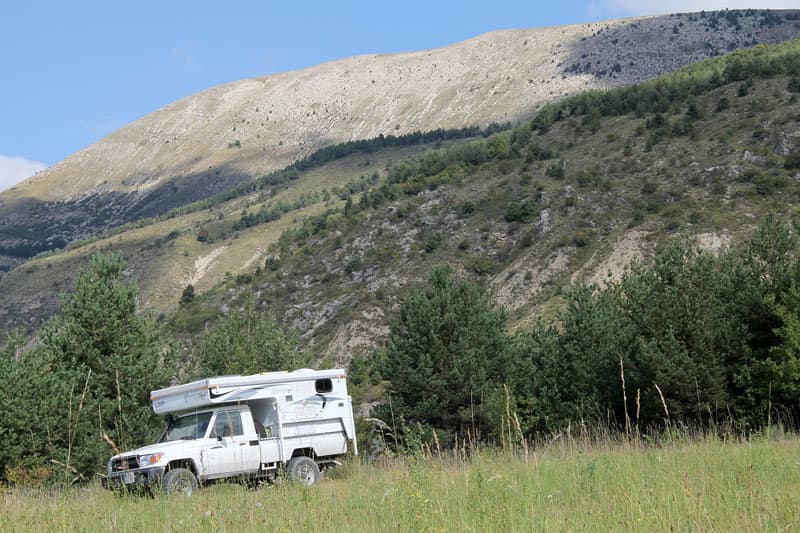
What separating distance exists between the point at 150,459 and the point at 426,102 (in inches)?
6539

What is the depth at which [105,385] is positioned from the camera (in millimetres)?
23859

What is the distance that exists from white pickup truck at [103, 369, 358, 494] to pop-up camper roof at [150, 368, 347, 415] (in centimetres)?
2

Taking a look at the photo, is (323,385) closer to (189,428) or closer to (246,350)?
(189,428)

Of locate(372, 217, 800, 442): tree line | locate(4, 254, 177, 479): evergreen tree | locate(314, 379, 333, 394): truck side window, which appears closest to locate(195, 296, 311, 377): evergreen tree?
locate(372, 217, 800, 442): tree line

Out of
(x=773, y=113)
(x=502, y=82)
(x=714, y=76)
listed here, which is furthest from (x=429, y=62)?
(x=773, y=113)

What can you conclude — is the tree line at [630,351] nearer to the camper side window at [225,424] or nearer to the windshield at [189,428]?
the camper side window at [225,424]

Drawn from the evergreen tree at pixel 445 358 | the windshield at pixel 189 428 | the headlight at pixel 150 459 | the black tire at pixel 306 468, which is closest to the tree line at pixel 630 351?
the evergreen tree at pixel 445 358

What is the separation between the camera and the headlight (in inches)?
536

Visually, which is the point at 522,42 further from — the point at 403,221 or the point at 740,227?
the point at 740,227

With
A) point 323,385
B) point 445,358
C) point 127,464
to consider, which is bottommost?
point 445,358

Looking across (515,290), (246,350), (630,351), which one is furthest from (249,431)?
(515,290)

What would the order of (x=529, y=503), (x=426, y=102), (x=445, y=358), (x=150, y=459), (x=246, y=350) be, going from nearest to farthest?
(x=529, y=503)
(x=150, y=459)
(x=445, y=358)
(x=246, y=350)
(x=426, y=102)

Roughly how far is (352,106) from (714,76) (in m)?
127

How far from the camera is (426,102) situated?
572 ft
